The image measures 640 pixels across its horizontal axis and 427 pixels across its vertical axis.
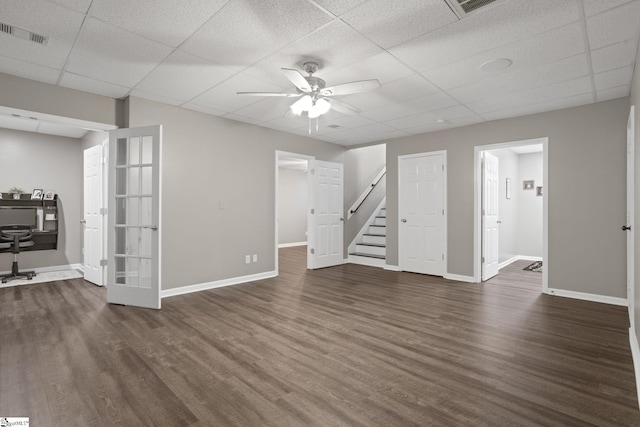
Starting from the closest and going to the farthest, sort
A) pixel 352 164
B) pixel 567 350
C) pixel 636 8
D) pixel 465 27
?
pixel 636 8
pixel 465 27
pixel 567 350
pixel 352 164

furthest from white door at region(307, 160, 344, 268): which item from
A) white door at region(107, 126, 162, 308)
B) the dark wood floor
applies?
white door at region(107, 126, 162, 308)

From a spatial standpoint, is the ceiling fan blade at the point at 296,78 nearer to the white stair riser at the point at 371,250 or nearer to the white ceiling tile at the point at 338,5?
the white ceiling tile at the point at 338,5

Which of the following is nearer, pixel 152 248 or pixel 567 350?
pixel 567 350

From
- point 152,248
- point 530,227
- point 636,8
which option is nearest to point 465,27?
point 636,8

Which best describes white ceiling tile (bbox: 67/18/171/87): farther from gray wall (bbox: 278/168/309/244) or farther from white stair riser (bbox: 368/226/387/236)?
gray wall (bbox: 278/168/309/244)

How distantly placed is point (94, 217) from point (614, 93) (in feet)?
24.8

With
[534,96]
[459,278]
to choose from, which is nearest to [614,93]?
[534,96]

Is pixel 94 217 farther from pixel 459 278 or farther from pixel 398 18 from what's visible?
pixel 459 278

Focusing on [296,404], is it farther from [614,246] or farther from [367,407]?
[614,246]

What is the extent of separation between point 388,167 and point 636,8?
176 inches

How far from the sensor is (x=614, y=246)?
13.7ft

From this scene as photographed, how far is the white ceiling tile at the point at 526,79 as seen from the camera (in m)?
3.17

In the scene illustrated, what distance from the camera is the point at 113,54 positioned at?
3004 millimetres

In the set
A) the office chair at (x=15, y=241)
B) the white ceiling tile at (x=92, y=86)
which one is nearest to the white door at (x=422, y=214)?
the white ceiling tile at (x=92, y=86)
